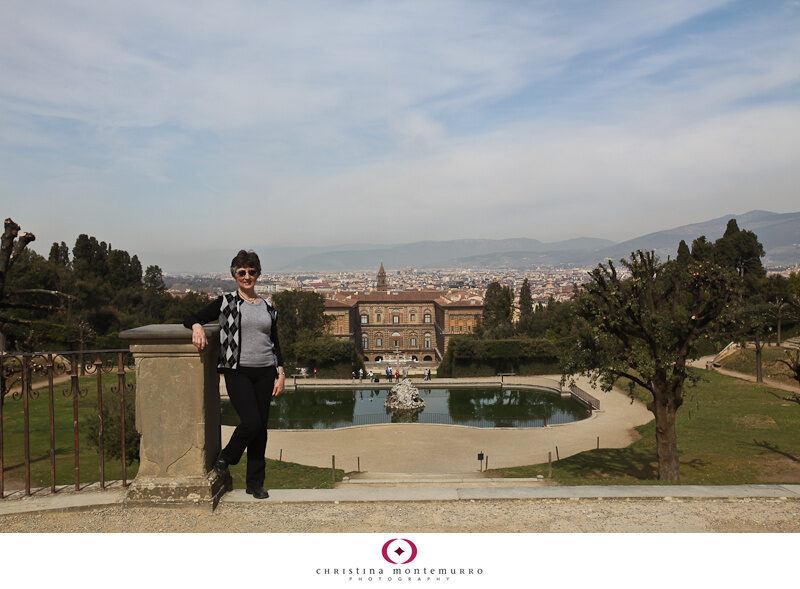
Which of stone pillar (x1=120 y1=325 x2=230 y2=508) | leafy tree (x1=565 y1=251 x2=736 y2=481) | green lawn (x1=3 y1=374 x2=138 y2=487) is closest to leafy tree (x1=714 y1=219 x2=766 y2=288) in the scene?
leafy tree (x1=565 y1=251 x2=736 y2=481)

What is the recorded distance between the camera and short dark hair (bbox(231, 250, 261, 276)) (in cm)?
436

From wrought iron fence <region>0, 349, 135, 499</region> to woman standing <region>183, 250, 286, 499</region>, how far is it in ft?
3.07

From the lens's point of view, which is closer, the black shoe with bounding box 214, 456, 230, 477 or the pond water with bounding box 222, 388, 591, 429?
the black shoe with bounding box 214, 456, 230, 477

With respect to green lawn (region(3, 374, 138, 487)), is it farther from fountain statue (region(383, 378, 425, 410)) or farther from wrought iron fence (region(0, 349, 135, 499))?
fountain statue (region(383, 378, 425, 410))

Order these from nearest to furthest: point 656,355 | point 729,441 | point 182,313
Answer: point 656,355
point 729,441
point 182,313

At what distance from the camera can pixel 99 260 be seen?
4909 cm

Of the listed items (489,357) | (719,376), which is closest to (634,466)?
(719,376)

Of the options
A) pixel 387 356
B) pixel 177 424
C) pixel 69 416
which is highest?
pixel 177 424

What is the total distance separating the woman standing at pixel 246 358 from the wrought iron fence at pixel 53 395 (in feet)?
3.07

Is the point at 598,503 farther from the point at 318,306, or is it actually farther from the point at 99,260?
the point at 99,260
